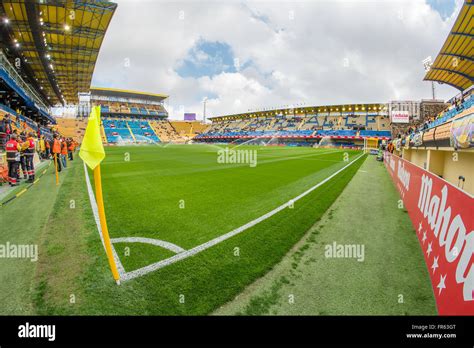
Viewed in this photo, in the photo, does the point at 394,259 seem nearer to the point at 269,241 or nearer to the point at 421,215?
the point at 421,215

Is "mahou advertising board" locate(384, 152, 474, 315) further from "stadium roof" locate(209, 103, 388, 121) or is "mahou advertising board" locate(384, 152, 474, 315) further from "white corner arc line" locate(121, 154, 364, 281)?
"stadium roof" locate(209, 103, 388, 121)

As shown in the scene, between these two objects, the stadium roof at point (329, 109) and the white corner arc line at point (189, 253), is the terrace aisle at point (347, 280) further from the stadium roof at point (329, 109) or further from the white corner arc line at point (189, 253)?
the stadium roof at point (329, 109)

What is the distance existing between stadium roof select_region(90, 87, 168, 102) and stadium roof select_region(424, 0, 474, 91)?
313 feet

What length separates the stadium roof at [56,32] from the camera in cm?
1894

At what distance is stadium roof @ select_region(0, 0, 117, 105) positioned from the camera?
1894cm

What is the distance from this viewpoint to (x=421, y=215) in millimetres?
5180

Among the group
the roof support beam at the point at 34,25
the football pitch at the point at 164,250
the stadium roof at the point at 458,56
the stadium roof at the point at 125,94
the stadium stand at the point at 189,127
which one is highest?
the stadium roof at the point at 125,94

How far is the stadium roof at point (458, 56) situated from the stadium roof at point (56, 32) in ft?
99.9

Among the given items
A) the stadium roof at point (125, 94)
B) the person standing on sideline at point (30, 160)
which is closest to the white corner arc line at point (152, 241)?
the person standing on sideline at point (30, 160)

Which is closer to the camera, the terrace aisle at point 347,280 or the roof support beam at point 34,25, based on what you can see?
the terrace aisle at point 347,280

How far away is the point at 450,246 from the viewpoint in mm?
3062

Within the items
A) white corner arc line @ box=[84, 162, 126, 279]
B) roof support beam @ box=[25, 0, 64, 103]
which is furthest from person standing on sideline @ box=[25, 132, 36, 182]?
roof support beam @ box=[25, 0, 64, 103]

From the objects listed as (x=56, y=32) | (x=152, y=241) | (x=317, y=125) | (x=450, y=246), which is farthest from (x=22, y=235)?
(x=317, y=125)
